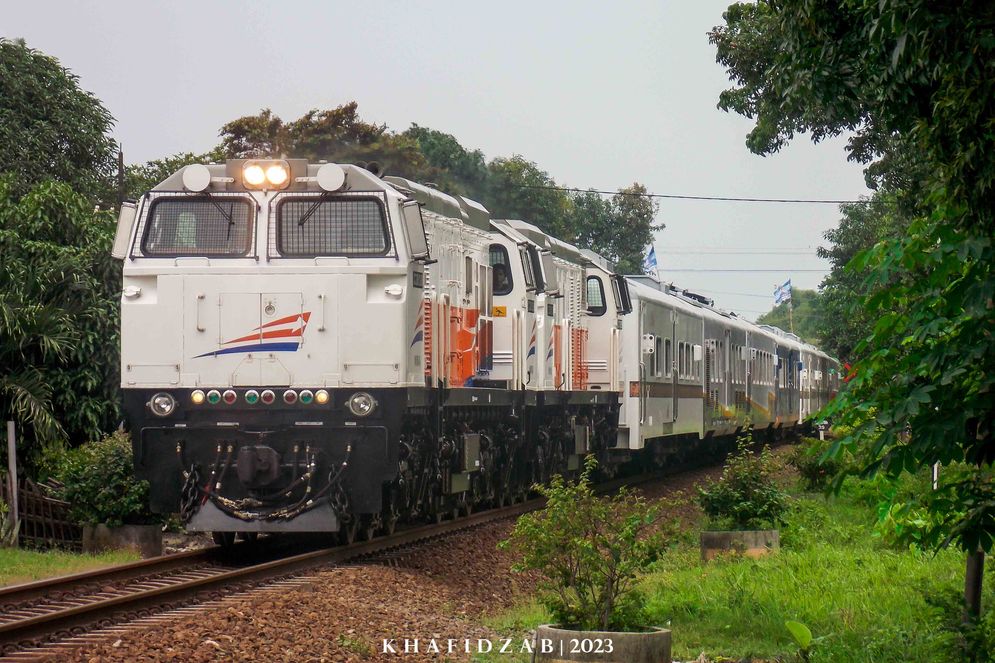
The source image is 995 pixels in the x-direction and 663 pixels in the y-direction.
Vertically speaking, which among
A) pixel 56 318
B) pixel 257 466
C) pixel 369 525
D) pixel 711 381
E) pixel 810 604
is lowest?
pixel 810 604

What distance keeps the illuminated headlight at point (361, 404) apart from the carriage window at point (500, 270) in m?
5.40

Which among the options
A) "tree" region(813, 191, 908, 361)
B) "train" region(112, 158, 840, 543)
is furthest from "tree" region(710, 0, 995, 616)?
"tree" region(813, 191, 908, 361)

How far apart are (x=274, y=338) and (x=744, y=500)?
5.38 metres

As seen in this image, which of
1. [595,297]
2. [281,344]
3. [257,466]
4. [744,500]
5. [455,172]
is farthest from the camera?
[455,172]

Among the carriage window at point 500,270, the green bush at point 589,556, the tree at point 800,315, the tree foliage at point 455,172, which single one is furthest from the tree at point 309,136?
the tree at point 800,315

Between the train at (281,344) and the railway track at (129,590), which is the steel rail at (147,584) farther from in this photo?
the train at (281,344)

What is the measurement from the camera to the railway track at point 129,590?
29.6ft

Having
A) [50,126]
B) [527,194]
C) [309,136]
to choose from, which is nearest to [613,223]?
[527,194]

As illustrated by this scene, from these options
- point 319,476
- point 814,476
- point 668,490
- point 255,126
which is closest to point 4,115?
point 255,126

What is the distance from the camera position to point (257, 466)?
12.7 metres

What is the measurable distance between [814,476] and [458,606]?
472 inches

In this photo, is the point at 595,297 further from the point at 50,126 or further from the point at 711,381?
the point at 50,126

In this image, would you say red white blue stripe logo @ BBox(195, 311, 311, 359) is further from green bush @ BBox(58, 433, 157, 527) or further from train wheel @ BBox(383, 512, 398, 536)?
train wheel @ BBox(383, 512, 398, 536)

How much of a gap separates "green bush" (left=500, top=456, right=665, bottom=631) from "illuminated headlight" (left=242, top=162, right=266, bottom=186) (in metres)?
5.41
